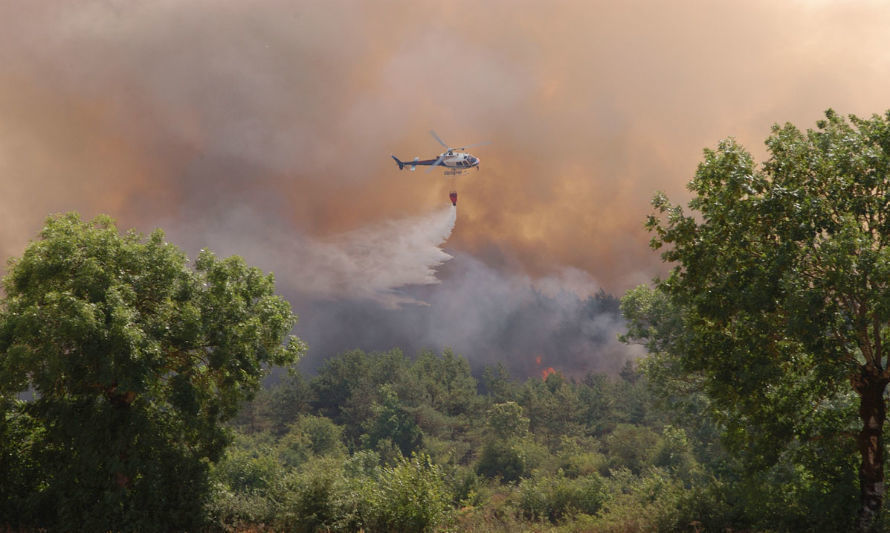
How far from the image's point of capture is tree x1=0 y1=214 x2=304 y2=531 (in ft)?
60.8

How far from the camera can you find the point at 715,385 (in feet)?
59.1

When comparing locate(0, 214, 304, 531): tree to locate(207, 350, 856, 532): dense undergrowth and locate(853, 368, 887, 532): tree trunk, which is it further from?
locate(853, 368, 887, 532): tree trunk

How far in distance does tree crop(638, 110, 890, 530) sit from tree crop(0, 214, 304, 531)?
1492cm

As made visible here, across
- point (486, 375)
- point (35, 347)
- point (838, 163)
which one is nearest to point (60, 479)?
point (35, 347)

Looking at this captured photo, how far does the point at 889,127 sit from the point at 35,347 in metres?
25.9

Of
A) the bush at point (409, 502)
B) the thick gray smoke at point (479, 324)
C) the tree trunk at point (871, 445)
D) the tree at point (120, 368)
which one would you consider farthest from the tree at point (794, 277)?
the thick gray smoke at point (479, 324)

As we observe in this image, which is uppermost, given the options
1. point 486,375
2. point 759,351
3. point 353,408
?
point 486,375

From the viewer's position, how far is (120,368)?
18.6 m

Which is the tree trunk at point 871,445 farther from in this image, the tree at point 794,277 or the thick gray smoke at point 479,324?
the thick gray smoke at point 479,324

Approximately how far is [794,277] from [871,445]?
6.44 m

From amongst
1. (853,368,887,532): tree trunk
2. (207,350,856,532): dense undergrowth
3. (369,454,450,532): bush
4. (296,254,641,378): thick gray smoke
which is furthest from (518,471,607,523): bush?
(296,254,641,378): thick gray smoke

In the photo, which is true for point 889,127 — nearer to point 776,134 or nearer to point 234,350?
point 776,134

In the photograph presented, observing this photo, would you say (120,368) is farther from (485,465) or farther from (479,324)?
(479,324)

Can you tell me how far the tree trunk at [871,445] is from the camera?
1705 cm
